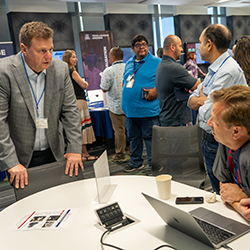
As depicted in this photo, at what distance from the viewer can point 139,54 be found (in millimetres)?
3490

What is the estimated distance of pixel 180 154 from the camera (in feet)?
7.14

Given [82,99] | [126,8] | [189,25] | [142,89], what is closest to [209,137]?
[142,89]

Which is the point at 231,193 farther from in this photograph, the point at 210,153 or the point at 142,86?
the point at 142,86

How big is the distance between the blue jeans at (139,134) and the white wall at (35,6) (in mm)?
5632

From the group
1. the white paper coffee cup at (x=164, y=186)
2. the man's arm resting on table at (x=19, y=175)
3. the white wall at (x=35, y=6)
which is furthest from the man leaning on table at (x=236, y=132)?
the white wall at (x=35, y=6)

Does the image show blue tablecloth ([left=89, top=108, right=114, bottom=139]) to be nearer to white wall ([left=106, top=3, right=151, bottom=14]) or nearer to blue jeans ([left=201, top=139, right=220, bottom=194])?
blue jeans ([left=201, top=139, right=220, bottom=194])

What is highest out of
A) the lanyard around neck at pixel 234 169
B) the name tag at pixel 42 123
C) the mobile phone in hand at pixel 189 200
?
the name tag at pixel 42 123

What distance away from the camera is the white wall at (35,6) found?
24.8 ft

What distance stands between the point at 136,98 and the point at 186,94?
70 centimetres

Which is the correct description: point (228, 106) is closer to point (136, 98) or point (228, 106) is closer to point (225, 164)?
point (225, 164)

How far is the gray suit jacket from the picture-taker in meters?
1.90

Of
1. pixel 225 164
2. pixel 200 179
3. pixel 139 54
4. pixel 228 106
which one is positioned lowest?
pixel 200 179

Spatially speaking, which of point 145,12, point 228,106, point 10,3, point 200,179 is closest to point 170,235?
point 228,106

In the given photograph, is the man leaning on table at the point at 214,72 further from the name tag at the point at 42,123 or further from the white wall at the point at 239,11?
the white wall at the point at 239,11
